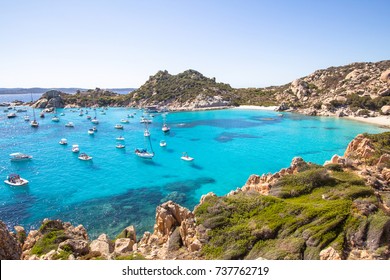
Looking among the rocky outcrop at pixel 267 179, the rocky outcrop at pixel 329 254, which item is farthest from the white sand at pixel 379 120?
the rocky outcrop at pixel 329 254

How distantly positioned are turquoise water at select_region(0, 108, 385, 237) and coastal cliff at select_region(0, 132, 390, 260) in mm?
7584

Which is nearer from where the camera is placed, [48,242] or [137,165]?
[48,242]

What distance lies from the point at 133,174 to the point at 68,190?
9835 mm

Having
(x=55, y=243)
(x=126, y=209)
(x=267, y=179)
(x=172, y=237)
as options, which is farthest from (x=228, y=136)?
(x=55, y=243)

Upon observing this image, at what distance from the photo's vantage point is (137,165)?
46.2 m

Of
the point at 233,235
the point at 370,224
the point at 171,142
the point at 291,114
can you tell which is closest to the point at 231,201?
the point at 233,235

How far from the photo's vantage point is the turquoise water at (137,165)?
29.1 meters

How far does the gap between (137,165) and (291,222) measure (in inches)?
1364

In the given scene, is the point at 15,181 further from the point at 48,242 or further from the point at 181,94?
the point at 181,94

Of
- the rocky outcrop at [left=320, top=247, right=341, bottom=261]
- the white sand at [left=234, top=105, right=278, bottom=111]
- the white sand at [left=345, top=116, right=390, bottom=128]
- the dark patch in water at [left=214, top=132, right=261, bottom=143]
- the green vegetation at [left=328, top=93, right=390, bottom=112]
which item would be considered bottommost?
the dark patch in water at [left=214, top=132, right=261, bottom=143]

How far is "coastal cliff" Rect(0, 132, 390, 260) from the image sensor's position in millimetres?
13703

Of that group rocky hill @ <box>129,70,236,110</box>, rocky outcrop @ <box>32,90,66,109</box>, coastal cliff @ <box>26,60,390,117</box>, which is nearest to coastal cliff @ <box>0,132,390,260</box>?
coastal cliff @ <box>26,60,390,117</box>

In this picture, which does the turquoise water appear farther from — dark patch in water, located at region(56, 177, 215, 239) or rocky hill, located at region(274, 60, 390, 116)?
rocky hill, located at region(274, 60, 390, 116)

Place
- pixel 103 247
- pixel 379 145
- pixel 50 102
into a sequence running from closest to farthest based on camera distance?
pixel 103 247 < pixel 379 145 < pixel 50 102
